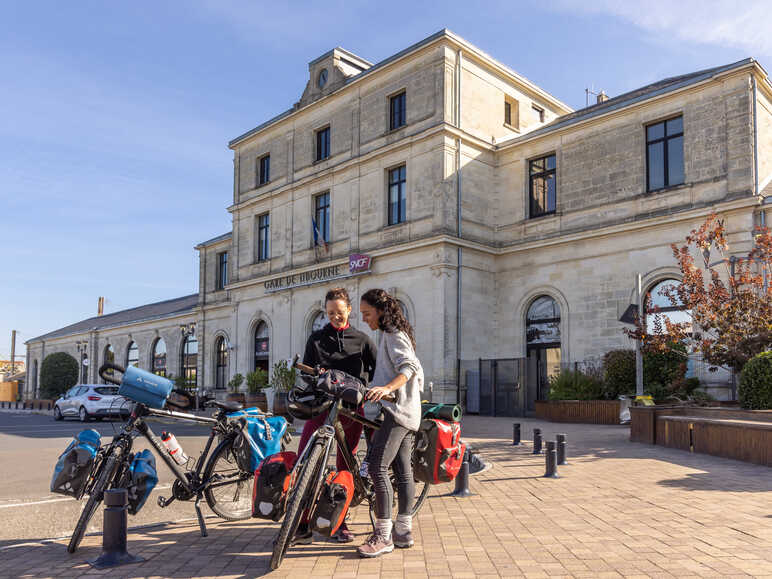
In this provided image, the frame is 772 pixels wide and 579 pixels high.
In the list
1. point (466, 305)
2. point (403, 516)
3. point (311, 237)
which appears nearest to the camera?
point (403, 516)

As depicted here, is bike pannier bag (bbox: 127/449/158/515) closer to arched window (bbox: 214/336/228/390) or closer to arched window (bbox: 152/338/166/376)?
arched window (bbox: 214/336/228/390)

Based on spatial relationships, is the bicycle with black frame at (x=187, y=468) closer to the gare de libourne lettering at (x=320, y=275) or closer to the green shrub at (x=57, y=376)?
the gare de libourne lettering at (x=320, y=275)

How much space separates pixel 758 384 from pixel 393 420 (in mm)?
8819

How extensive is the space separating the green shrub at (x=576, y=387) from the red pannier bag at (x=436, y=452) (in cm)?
1583

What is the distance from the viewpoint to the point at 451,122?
2500 cm

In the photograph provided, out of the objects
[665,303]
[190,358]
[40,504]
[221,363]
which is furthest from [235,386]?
[40,504]

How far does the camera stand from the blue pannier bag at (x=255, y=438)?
5840 mm

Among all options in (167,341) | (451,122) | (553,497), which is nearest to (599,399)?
(451,122)

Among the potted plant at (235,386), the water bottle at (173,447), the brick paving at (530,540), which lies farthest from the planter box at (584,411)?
the potted plant at (235,386)

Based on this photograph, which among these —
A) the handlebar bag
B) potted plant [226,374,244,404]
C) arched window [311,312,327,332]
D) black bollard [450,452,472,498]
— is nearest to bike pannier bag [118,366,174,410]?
the handlebar bag

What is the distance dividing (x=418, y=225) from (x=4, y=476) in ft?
57.9

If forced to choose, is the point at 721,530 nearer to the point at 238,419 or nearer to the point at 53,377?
the point at 238,419

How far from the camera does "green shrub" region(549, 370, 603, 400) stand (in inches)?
796

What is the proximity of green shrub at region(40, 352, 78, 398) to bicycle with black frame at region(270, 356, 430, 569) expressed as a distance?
48619 millimetres
